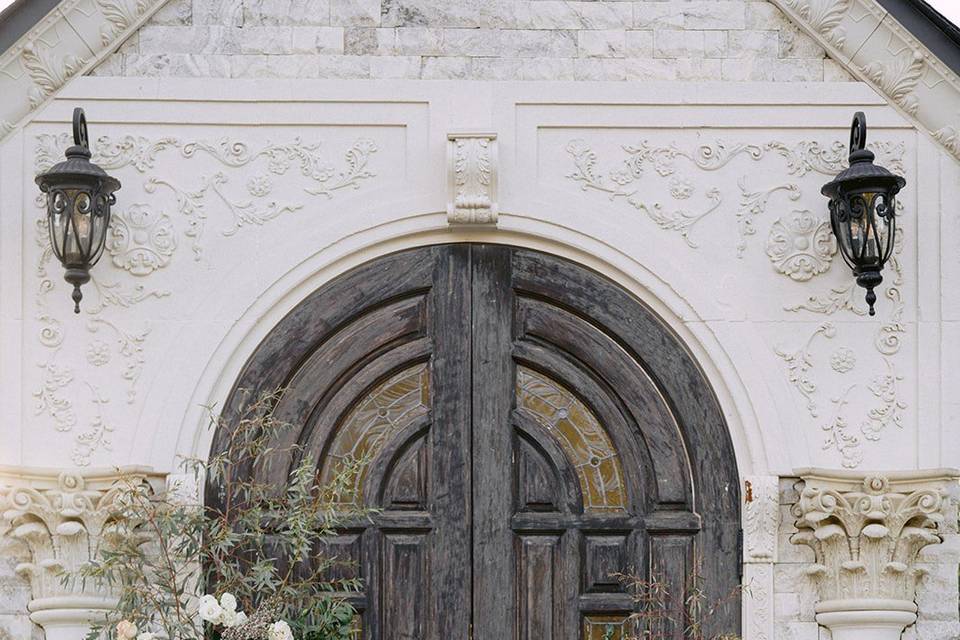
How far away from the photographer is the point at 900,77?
23.2 ft

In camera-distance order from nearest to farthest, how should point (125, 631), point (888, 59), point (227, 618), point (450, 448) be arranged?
1. point (125, 631)
2. point (227, 618)
3. point (450, 448)
4. point (888, 59)

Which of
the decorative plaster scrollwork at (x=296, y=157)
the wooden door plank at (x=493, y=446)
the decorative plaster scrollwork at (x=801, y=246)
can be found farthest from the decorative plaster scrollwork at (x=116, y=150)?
the decorative plaster scrollwork at (x=801, y=246)

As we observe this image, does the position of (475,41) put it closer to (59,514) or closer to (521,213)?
(521,213)

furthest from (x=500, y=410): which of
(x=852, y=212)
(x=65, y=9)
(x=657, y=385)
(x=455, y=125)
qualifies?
(x=65, y=9)

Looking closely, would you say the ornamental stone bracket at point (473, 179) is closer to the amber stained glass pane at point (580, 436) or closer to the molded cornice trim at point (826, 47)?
the amber stained glass pane at point (580, 436)

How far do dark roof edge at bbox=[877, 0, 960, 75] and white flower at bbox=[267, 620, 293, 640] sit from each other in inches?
137

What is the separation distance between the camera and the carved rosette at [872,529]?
22.0 feet

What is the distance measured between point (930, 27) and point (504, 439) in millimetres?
2426

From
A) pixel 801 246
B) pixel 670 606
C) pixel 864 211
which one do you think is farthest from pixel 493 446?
pixel 864 211

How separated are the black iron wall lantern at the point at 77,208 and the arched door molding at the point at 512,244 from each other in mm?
550

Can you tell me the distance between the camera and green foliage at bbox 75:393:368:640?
253 inches

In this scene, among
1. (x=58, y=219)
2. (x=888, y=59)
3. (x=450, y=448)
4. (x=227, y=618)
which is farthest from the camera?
(x=888, y=59)

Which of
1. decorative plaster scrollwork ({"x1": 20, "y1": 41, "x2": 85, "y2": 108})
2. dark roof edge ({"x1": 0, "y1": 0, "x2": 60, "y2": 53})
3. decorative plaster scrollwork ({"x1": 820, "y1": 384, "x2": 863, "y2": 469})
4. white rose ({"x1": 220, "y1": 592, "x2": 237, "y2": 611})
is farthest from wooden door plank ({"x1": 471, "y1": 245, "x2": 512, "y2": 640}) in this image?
dark roof edge ({"x1": 0, "y1": 0, "x2": 60, "y2": 53})

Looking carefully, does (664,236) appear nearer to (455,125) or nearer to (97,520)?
(455,125)
